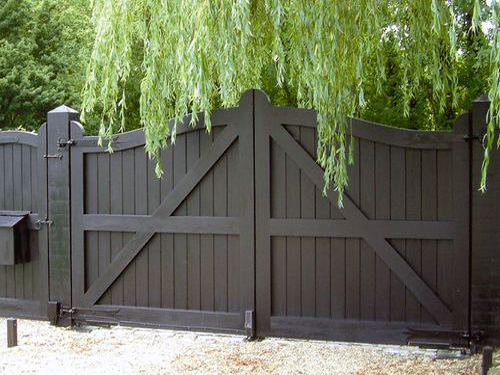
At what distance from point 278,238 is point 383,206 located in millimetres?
862

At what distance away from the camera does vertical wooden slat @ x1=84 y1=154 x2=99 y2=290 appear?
5.93 meters

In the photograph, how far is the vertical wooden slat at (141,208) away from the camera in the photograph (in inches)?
227

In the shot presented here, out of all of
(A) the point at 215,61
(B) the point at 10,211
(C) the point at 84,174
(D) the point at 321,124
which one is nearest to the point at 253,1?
(A) the point at 215,61

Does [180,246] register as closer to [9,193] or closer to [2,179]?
[9,193]

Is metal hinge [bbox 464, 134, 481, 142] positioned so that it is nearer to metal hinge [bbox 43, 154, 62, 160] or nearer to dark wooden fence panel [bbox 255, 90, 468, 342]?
dark wooden fence panel [bbox 255, 90, 468, 342]

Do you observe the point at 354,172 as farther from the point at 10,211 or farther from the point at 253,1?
the point at 10,211

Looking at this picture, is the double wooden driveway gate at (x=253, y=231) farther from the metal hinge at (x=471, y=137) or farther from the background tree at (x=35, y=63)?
the background tree at (x=35, y=63)

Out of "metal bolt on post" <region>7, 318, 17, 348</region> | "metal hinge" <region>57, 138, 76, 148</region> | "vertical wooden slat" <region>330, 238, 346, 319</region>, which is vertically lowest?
"metal bolt on post" <region>7, 318, 17, 348</region>

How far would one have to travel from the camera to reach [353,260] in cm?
518

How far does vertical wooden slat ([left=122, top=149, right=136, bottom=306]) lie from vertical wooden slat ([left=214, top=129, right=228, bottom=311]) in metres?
0.77

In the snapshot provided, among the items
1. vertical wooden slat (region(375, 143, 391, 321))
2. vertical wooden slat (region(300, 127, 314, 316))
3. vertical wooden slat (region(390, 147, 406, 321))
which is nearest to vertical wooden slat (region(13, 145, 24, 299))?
vertical wooden slat (region(300, 127, 314, 316))

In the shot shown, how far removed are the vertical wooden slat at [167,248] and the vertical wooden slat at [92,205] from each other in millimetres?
640

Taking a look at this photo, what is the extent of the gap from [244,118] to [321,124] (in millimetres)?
858

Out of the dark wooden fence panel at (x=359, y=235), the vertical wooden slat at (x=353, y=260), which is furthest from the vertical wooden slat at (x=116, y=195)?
the vertical wooden slat at (x=353, y=260)
